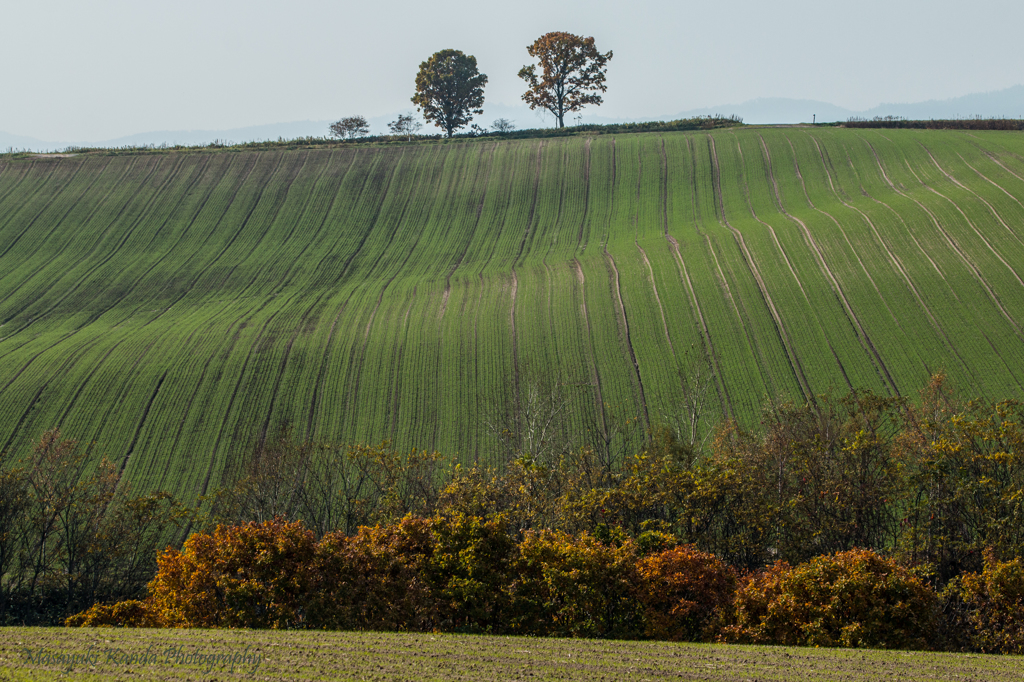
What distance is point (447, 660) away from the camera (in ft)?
58.3

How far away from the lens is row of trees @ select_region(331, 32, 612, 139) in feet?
399

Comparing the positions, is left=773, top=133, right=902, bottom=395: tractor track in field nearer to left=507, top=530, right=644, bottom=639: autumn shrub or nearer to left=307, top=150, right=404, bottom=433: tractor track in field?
left=507, top=530, right=644, bottom=639: autumn shrub

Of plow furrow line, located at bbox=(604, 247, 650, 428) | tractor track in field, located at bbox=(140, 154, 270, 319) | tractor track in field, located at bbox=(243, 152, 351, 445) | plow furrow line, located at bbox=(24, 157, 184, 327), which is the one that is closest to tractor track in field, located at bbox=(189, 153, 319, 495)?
tractor track in field, located at bbox=(140, 154, 270, 319)

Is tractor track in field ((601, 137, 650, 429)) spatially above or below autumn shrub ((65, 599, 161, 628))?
above

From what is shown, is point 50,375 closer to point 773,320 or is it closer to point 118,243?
point 118,243

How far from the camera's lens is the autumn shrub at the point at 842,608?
20016mm

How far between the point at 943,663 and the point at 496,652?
11399mm

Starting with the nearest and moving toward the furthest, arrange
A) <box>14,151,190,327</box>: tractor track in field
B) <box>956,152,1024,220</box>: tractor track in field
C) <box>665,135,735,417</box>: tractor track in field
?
1. <box>665,135,735,417</box>: tractor track in field
2. <box>956,152,1024,220</box>: tractor track in field
3. <box>14,151,190,327</box>: tractor track in field

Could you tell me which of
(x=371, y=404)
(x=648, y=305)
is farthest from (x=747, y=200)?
(x=371, y=404)

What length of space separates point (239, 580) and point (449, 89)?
112123mm

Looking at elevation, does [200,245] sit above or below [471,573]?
above

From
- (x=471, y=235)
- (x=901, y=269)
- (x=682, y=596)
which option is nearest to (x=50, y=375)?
(x=471, y=235)

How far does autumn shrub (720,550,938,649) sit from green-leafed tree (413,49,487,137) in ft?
365

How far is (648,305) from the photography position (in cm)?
5731
